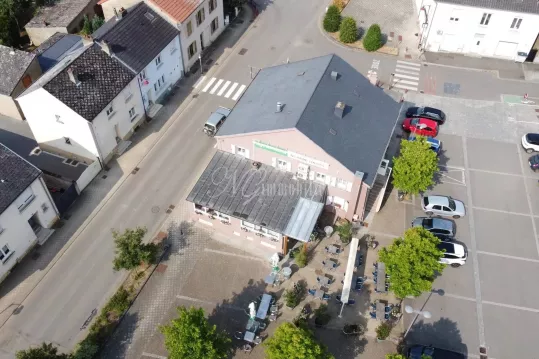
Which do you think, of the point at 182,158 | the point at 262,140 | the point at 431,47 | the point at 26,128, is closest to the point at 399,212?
the point at 262,140

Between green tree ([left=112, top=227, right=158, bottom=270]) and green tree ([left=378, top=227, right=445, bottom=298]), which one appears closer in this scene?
green tree ([left=378, top=227, right=445, bottom=298])

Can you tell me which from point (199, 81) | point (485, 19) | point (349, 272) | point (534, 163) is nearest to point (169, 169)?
point (199, 81)

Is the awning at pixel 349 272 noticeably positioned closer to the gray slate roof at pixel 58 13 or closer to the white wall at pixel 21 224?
the white wall at pixel 21 224

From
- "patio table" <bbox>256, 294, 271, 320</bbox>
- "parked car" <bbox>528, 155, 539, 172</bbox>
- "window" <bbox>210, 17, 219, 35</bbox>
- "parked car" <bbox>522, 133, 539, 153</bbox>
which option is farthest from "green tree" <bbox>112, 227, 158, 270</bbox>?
"parked car" <bbox>522, 133, 539, 153</bbox>

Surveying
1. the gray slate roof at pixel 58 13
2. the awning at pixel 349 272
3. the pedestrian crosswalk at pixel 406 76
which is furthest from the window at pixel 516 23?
the gray slate roof at pixel 58 13

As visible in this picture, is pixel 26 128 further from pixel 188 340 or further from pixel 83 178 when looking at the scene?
pixel 188 340

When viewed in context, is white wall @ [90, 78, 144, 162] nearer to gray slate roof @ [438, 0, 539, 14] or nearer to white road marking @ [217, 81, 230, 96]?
white road marking @ [217, 81, 230, 96]
